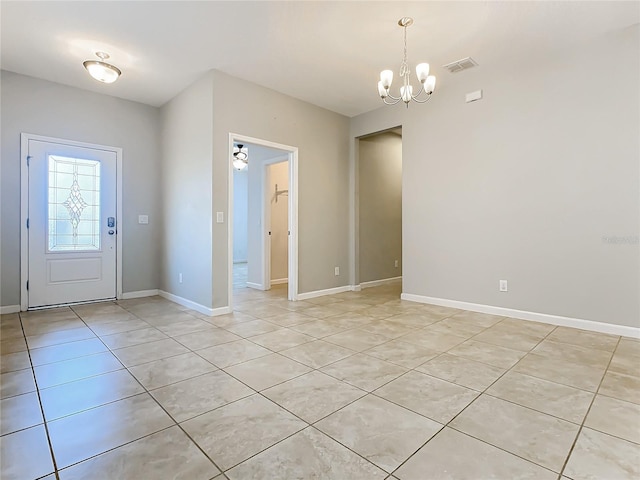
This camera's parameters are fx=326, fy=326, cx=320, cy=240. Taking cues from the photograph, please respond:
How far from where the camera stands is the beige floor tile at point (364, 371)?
7.07 feet

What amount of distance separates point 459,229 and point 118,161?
194 inches

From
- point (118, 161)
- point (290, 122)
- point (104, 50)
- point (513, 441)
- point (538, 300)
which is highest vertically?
point (104, 50)

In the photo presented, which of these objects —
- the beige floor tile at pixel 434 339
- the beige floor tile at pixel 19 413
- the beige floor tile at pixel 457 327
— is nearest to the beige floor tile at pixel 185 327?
the beige floor tile at pixel 19 413

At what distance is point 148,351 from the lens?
2.73 m

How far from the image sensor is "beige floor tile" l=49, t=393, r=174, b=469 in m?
1.48

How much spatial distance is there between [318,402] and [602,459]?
4.36 ft

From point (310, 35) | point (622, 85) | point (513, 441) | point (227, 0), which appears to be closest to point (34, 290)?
point (227, 0)

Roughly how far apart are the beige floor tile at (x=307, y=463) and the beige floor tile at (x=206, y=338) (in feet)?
5.19

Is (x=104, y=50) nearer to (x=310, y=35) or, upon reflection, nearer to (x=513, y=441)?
(x=310, y=35)

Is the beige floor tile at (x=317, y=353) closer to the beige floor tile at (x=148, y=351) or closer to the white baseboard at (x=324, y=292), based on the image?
the beige floor tile at (x=148, y=351)

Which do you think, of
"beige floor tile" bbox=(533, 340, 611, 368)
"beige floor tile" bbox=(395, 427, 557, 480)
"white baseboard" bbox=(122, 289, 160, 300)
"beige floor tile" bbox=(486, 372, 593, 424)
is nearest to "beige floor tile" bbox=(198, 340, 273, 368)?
"beige floor tile" bbox=(395, 427, 557, 480)

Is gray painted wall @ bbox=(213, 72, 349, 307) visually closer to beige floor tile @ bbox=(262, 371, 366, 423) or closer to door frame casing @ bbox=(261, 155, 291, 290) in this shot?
door frame casing @ bbox=(261, 155, 291, 290)

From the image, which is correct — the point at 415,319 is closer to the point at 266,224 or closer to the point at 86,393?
the point at 86,393

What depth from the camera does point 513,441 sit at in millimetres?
1541
